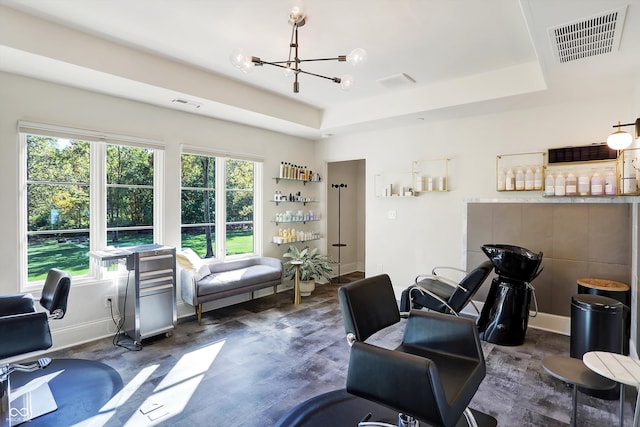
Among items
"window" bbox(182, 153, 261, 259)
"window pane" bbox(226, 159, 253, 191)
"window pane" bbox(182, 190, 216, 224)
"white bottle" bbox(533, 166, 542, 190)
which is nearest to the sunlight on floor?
"window" bbox(182, 153, 261, 259)

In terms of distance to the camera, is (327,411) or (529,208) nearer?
(327,411)

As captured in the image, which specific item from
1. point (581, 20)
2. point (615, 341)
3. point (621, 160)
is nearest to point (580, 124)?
point (621, 160)

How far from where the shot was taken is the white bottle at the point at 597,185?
129 inches

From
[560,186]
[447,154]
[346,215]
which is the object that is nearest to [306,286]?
[346,215]

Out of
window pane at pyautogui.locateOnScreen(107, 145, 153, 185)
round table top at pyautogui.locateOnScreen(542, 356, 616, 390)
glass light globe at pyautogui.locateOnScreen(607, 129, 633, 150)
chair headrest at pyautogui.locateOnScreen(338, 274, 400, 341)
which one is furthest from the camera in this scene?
window pane at pyautogui.locateOnScreen(107, 145, 153, 185)

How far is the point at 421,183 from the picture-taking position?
4672 millimetres

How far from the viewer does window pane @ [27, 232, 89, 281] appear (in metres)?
3.20

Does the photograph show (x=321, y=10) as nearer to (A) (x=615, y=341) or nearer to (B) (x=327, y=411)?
(B) (x=327, y=411)

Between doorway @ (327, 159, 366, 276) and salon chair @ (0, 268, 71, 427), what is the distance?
424 centimetres

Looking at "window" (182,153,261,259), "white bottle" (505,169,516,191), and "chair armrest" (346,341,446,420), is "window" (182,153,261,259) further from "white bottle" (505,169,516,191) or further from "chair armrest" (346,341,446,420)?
"white bottle" (505,169,516,191)

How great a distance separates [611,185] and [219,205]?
4573mm

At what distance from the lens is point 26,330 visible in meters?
2.19

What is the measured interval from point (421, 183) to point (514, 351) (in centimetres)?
236

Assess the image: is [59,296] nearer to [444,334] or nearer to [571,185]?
[444,334]
